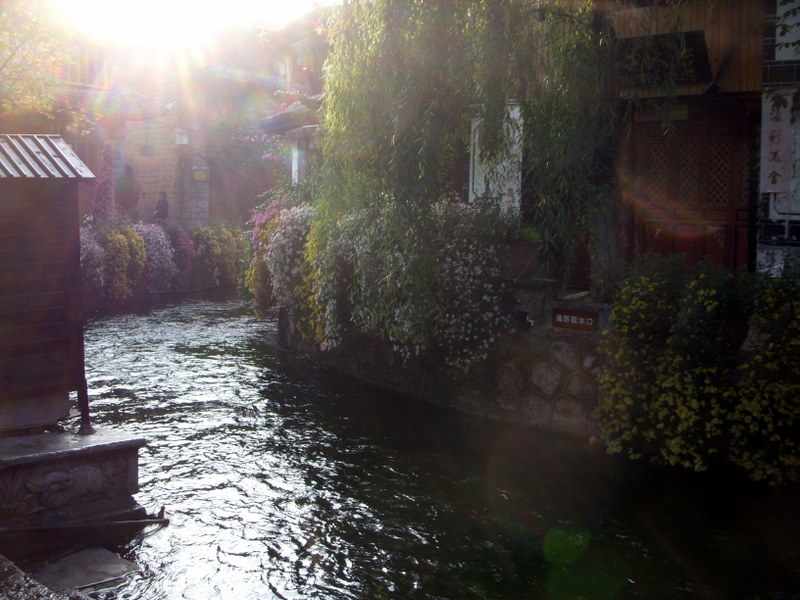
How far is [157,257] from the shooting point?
19.8 m

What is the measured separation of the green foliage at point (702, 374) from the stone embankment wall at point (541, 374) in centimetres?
51

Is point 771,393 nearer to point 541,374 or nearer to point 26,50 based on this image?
point 541,374

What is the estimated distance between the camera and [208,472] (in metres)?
7.19

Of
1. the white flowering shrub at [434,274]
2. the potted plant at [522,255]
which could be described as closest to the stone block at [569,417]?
the white flowering shrub at [434,274]

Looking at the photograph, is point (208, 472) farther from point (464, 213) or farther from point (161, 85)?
point (161, 85)

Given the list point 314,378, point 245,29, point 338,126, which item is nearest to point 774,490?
point 338,126

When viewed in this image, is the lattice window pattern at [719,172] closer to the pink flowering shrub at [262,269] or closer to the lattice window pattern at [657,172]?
the lattice window pattern at [657,172]

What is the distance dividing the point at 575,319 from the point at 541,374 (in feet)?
2.35

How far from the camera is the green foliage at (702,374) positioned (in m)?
6.39

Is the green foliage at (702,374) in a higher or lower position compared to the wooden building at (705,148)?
lower

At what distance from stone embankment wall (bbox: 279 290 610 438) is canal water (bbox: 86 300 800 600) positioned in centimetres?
24

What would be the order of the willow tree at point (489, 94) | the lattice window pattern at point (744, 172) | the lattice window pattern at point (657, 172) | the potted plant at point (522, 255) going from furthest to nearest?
the lattice window pattern at point (657, 172), the lattice window pattern at point (744, 172), the potted plant at point (522, 255), the willow tree at point (489, 94)

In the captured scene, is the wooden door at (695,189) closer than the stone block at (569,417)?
No

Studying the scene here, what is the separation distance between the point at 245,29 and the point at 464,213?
90.1ft
